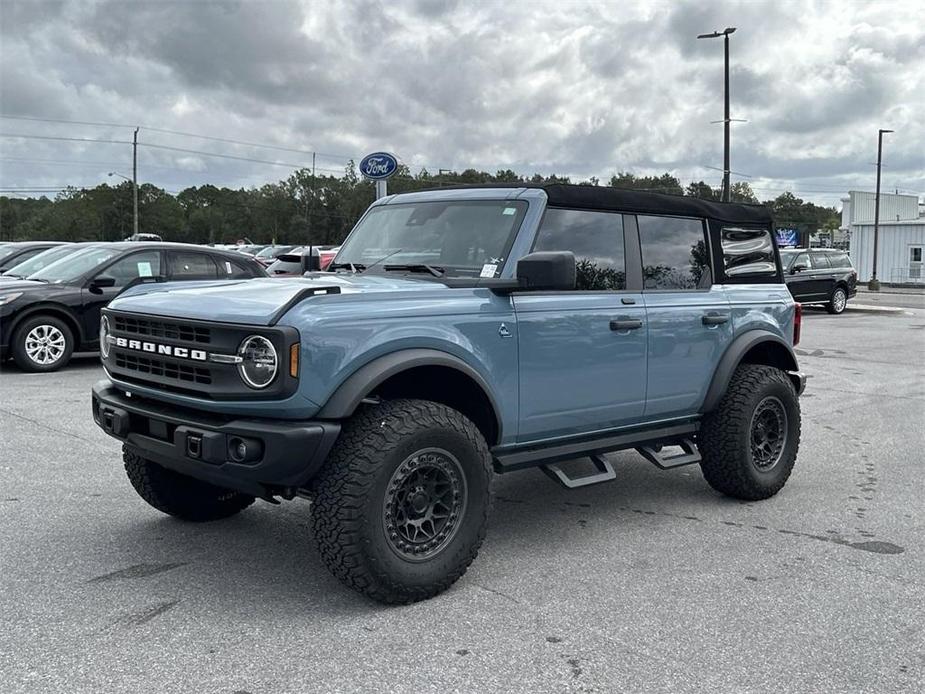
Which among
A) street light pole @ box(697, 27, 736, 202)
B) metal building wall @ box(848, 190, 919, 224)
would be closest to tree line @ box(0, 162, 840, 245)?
metal building wall @ box(848, 190, 919, 224)

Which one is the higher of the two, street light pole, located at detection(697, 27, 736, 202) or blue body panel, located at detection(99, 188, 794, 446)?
street light pole, located at detection(697, 27, 736, 202)

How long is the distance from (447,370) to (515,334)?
1.39 feet

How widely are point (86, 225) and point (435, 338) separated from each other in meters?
96.4

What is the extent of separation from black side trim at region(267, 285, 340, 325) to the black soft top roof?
153 centimetres

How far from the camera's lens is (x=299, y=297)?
11.9 feet

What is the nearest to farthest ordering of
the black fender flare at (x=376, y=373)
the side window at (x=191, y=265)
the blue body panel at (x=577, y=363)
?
the black fender flare at (x=376, y=373)
the blue body panel at (x=577, y=363)
the side window at (x=191, y=265)

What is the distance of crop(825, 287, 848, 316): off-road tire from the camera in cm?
2405

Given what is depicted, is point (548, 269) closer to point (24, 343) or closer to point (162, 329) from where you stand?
point (162, 329)

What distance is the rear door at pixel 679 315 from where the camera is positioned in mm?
5070

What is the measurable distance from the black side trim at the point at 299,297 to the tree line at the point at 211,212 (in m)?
72.4

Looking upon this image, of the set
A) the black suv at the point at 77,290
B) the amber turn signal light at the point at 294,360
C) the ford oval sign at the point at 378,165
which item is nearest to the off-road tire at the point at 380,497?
the amber turn signal light at the point at 294,360

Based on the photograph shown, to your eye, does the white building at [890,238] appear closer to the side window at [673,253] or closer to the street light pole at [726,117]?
the street light pole at [726,117]

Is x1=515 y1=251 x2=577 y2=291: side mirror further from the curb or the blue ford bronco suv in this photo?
the curb

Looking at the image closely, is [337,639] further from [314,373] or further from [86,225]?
[86,225]
